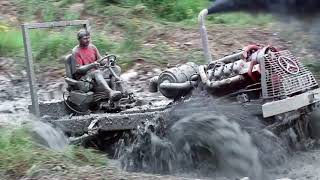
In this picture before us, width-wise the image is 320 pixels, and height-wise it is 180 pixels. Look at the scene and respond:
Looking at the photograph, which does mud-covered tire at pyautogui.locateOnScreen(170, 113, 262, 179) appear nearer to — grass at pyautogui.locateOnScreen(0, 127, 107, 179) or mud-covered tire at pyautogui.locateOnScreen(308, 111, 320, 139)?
grass at pyautogui.locateOnScreen(0, 127, 107, 179)

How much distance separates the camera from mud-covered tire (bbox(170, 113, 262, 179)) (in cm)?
630

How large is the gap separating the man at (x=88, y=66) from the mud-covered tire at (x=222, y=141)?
150cm

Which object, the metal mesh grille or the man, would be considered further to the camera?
the man

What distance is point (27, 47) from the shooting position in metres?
7.92

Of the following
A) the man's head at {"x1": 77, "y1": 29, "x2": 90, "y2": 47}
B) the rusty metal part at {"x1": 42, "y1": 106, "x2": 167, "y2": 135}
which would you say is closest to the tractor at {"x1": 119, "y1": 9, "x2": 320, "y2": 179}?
the rusty metal part at {"x1": 42, "y1": 106, "x2": 167, "y2": 135}

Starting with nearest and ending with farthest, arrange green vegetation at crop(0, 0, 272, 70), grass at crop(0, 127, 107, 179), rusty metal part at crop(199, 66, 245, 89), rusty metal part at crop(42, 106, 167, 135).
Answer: grass at crop(0, 127, 107, 179), rusty metal part at crop(199, 66, 245, 89), rusty metal part at crop(42, 106, 167, 135), green vegetation at crop(0, 0, 272, 70)

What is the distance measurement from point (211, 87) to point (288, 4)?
4135 mm

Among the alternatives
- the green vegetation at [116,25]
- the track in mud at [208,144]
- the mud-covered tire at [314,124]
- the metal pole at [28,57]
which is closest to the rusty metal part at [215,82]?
the track in mud at [208,144]

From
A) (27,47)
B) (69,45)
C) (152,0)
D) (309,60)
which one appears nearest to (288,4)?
(27,47)

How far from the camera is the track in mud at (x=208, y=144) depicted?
250 inches

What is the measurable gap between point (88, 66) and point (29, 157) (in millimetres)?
2625

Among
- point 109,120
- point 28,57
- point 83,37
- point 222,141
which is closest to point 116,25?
point 83,37

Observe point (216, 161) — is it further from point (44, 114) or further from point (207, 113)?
point (44, 114)

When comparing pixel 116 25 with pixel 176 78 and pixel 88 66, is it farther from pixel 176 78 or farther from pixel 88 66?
pixel 176 78
